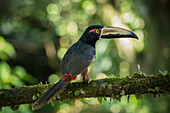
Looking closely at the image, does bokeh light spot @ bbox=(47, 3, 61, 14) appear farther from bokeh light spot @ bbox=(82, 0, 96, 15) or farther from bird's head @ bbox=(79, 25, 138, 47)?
bird's head @ bbox=(79, 25, 138, 47)

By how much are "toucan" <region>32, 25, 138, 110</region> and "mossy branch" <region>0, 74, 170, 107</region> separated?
0.42ft

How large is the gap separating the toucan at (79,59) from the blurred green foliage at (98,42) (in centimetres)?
264

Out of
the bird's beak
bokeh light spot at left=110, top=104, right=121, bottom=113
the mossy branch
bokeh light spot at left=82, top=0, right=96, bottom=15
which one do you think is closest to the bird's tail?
the mossy branch

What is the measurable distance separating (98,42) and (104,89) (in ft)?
20.3

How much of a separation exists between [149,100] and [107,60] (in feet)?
7.42

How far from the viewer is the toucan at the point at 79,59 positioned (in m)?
2.76

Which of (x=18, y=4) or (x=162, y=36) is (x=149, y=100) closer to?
(x=162, y=36)

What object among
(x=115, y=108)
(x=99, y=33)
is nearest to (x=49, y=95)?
(x=99, y=33)

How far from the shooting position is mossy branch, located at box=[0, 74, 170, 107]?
8.76ft

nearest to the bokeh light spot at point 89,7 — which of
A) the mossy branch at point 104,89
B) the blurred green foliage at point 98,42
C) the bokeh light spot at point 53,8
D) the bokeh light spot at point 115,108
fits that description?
the blurred green foliage at point 98,42

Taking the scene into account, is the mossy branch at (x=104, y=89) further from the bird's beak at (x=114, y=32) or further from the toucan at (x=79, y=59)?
the bird's beak at (x=114, y=32)

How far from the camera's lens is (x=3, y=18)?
1039 centimetres

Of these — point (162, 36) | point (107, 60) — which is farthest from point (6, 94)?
point (107, 60)

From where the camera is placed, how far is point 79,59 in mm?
3316
